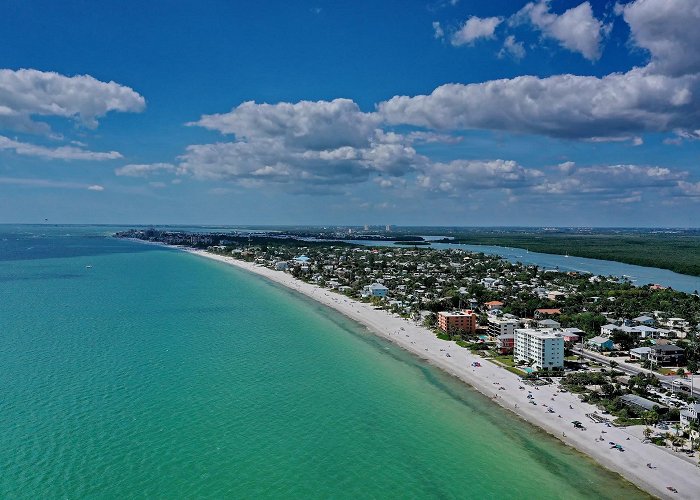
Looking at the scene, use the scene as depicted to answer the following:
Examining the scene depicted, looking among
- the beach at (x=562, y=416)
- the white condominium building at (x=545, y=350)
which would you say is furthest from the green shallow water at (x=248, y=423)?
the white condominium building at (x=545, y=350)

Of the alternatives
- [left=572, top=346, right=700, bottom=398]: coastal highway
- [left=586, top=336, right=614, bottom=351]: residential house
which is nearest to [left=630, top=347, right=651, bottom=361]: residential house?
[left=572, top=346, right=700, bottom=398]: coastal highway

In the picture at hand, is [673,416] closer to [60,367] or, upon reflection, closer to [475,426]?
[475,426]

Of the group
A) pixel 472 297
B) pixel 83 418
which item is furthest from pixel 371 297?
pixel 83 418

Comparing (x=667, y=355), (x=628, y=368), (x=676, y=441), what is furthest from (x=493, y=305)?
(x=676, y=441)

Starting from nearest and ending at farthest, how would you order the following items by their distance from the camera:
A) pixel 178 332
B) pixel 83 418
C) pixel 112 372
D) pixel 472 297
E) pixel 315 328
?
1. pixel 83 418
2. pixel 112 372
3. pixel 178 332
4. pixel 315 328
5. pixel 472 297

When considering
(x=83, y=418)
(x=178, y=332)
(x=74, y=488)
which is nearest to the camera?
(x=74, y=488)

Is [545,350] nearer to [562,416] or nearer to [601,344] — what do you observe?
[562,416]
